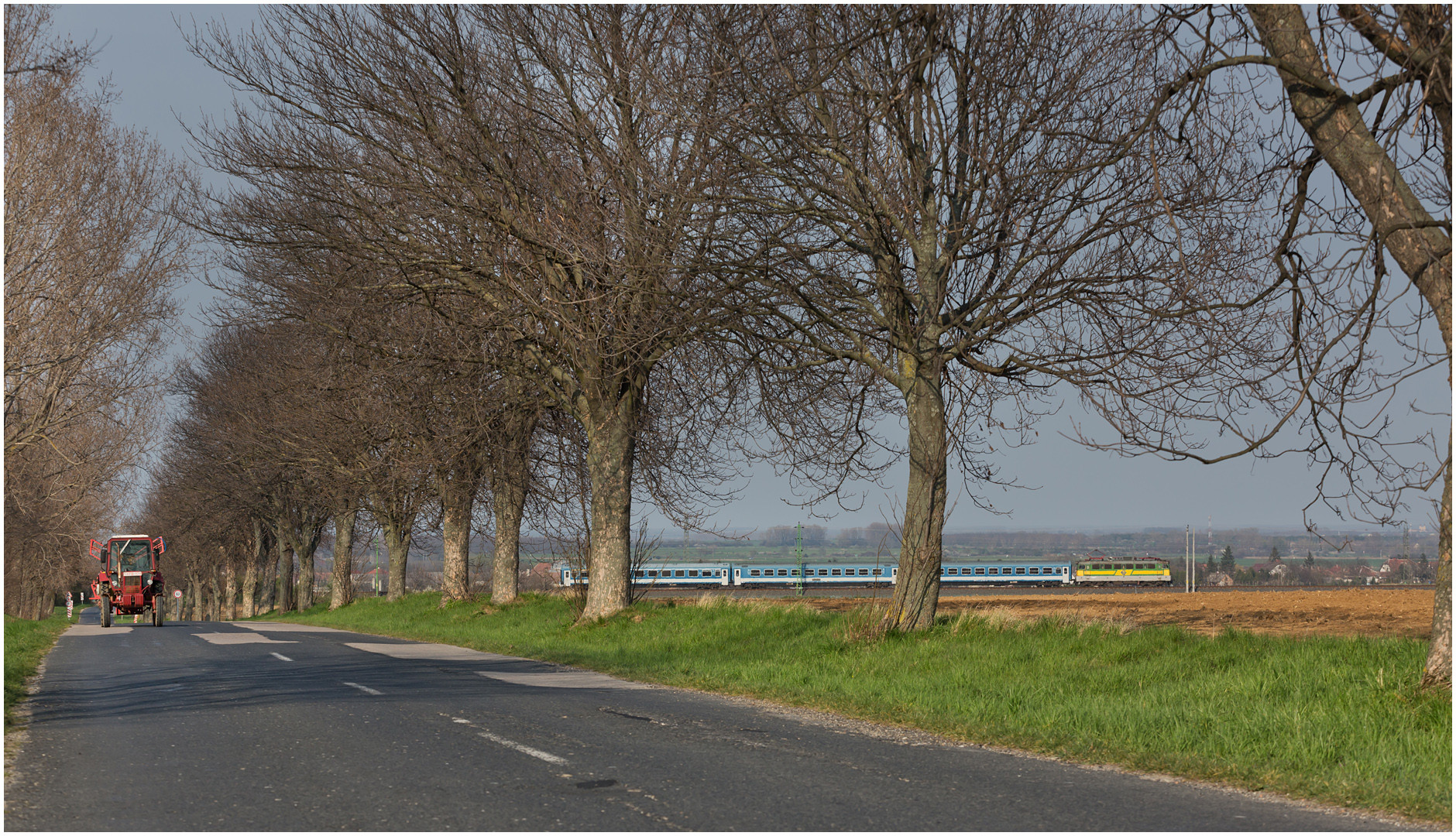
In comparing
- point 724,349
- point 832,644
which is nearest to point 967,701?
point 832,644

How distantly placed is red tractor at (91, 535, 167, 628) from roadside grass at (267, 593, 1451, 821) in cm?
2199

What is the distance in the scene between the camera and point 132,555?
3659 cm

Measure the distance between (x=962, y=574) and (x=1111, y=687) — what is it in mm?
73198

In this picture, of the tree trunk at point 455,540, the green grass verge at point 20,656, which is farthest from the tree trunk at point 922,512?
the tree trunk at point 455,540

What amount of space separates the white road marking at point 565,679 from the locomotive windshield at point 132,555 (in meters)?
26.0

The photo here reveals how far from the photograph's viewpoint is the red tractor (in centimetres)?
3566

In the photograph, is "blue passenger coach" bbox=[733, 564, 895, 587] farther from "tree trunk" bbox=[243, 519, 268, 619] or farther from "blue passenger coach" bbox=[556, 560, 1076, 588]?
"tree trunk" bbox=[243, 519, 268, 619]

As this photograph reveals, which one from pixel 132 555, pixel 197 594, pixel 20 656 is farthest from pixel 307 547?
pixel 197 594

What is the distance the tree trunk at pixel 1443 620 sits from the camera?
9.00 m

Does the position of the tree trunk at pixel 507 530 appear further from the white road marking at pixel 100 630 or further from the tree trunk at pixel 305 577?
the tree trunk at pixel 305 577

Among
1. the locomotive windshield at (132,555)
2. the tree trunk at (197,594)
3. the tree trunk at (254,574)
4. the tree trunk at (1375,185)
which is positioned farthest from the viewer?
the tree trunk at (197,594)

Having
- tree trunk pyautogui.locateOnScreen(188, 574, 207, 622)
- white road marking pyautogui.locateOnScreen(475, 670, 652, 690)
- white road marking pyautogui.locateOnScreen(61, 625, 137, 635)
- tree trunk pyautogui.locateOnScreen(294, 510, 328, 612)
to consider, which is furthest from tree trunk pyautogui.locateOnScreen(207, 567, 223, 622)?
white road marking pyautogui.locateOnScreen(475, 670, 652, 690)

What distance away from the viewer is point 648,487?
2283cm

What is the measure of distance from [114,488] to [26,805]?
4623 centimetres
